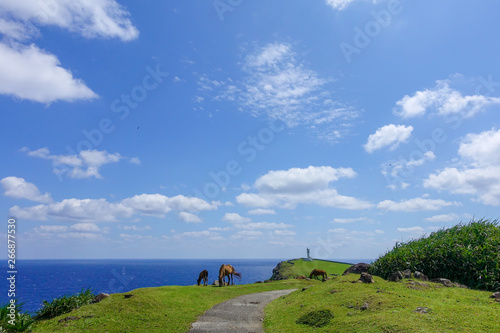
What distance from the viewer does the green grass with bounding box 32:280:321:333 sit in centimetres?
1794

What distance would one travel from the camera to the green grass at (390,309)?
13859 mm

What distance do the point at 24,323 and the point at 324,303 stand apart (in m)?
19.3

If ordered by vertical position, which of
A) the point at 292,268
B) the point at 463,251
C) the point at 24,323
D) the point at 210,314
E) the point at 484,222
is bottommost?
the point at 292,268

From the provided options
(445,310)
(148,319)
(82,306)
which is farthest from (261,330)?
(82,306)

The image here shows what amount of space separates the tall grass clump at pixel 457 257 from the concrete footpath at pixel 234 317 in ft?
48.9

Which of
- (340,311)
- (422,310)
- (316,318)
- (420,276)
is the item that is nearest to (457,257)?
(420,276)

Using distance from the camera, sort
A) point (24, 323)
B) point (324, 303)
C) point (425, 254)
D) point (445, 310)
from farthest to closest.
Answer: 1. point (425, 254)
2. point (324, 303)
3. point (24, 323)
4. point (445, 310)

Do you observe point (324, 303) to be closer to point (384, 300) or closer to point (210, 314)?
point (384, 300)

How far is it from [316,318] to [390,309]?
444 cm

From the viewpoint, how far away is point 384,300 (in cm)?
1850

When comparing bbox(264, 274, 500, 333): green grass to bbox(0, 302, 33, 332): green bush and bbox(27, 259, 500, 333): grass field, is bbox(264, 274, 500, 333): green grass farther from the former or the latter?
bbox(0, 302, 33, 332): green bush

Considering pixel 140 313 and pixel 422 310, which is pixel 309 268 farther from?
pixel 422 310

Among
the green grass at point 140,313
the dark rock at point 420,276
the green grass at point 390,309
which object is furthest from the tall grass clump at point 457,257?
the green grass at point 140,313

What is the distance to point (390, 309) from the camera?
55.2 feet
